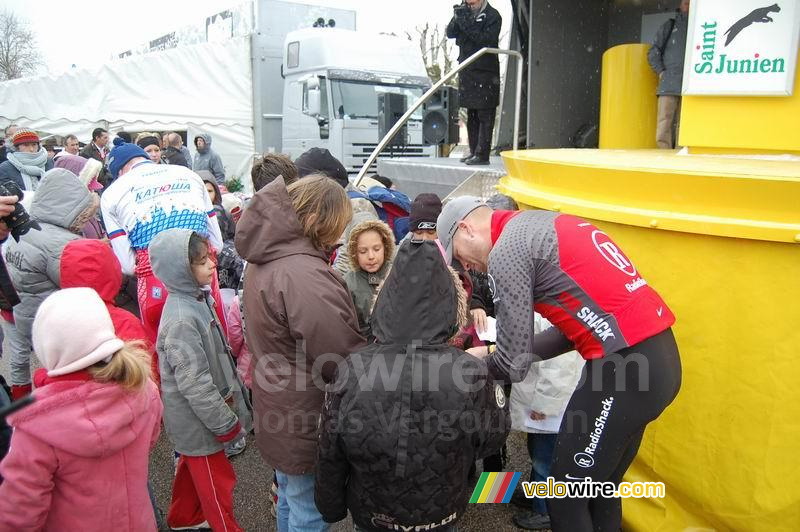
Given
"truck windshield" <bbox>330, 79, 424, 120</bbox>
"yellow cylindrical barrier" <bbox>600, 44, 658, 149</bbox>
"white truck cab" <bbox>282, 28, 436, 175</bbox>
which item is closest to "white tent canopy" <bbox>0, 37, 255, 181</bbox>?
"white truck cab" <bbox>282, 28, 436, 175</bbox>

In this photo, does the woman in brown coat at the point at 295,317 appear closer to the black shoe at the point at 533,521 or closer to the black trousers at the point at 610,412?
the black trousers at the point at 610,412

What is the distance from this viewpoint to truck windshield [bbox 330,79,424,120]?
38.5 feet

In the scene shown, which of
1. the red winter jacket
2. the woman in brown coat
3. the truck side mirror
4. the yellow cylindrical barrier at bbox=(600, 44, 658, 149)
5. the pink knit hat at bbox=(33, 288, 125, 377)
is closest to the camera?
the pink knit hat at bbox=(33, 288, 125, 377)

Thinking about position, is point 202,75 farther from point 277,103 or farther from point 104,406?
point 104,406

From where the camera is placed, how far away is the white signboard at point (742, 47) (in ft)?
10.9

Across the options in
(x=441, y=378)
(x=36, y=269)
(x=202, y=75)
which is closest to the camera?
(x=441, y=378)

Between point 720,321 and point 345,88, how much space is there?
1020 centimetres

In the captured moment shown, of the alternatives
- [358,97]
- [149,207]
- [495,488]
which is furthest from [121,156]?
[358,97]

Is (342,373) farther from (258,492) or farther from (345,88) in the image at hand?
(345,88)

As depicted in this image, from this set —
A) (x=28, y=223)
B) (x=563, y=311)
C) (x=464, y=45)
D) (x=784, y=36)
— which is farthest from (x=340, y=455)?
(x=464, y=45)

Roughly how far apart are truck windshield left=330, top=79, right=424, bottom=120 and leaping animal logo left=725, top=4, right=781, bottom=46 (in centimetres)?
868

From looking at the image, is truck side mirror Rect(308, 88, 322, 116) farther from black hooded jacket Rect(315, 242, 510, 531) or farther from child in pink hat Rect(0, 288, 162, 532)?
black hooded jacket Rect(315, 242, 510, 531)

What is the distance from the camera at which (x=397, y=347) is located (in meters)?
1.96

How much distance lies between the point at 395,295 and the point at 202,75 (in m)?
13.6
